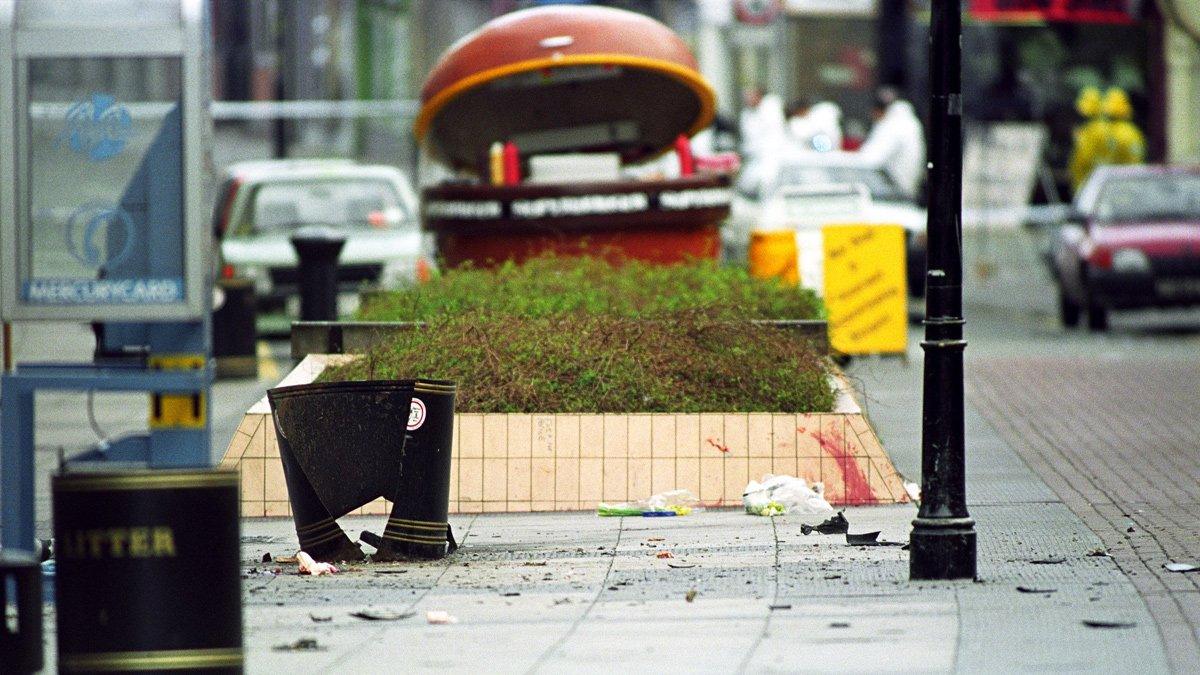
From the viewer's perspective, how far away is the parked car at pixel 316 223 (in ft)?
62.6

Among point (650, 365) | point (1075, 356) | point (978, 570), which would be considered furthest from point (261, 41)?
point (978, 570)

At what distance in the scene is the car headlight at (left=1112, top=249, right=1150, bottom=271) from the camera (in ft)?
66.8

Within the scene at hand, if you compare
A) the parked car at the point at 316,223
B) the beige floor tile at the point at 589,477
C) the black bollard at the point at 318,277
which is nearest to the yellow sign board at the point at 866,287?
the black bollard at the point at 318,277

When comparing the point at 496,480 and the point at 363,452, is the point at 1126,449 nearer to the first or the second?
the point at 496,480

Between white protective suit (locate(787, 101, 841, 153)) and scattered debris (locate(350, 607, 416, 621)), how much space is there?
20.6m

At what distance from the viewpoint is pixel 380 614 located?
7.59 meters

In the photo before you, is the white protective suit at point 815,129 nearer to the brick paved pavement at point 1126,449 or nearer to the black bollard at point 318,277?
the brick paved pavement at point 1126,449

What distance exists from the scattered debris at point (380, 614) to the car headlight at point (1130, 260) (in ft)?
45.9

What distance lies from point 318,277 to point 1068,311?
9.20m

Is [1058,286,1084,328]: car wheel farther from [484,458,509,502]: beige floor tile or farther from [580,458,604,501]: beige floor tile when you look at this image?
[484,458,509,502]: beige floor tile

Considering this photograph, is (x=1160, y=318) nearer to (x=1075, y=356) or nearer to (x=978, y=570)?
(x=1075, y=356)

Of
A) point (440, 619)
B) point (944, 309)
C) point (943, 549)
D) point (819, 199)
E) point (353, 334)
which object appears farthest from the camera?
point (819, 199)

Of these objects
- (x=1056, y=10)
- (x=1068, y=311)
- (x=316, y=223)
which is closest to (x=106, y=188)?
(x=316, y=223)

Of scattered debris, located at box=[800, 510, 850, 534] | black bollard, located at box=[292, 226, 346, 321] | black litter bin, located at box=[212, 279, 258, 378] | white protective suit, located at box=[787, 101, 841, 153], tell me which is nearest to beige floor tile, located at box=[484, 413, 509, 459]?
scattered debris, located at box=[800, 510, 850, 534]
